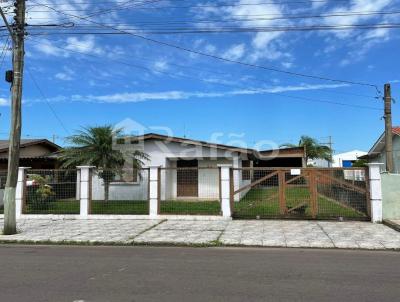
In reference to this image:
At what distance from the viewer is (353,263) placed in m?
8.35

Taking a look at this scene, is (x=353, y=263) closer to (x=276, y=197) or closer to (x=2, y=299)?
(x=2, y=299)

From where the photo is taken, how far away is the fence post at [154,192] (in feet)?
51.1

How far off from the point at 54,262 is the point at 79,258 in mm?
Result: 591

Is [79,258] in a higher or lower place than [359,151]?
lower

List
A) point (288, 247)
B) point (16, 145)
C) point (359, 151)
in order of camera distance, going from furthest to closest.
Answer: point (359, 151)
point (16, 145)
point (288, 247)

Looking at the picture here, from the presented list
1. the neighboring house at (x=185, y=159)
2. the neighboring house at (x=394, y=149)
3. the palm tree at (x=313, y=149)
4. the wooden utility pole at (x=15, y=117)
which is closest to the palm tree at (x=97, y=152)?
the neighboring house at (x=185, y=159)

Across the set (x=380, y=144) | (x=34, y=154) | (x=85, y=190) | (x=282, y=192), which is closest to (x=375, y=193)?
(x=282, y=192)

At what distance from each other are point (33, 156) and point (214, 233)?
17.6 m

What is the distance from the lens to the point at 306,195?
14.9 meters

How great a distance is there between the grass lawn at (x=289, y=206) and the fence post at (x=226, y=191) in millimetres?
445

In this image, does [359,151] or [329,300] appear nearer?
[329,300]

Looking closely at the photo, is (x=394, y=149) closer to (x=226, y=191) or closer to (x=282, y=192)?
(x=282, y=192)

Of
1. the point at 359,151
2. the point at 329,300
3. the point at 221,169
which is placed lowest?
the point at 329,300

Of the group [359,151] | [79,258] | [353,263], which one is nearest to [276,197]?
[353,263]
